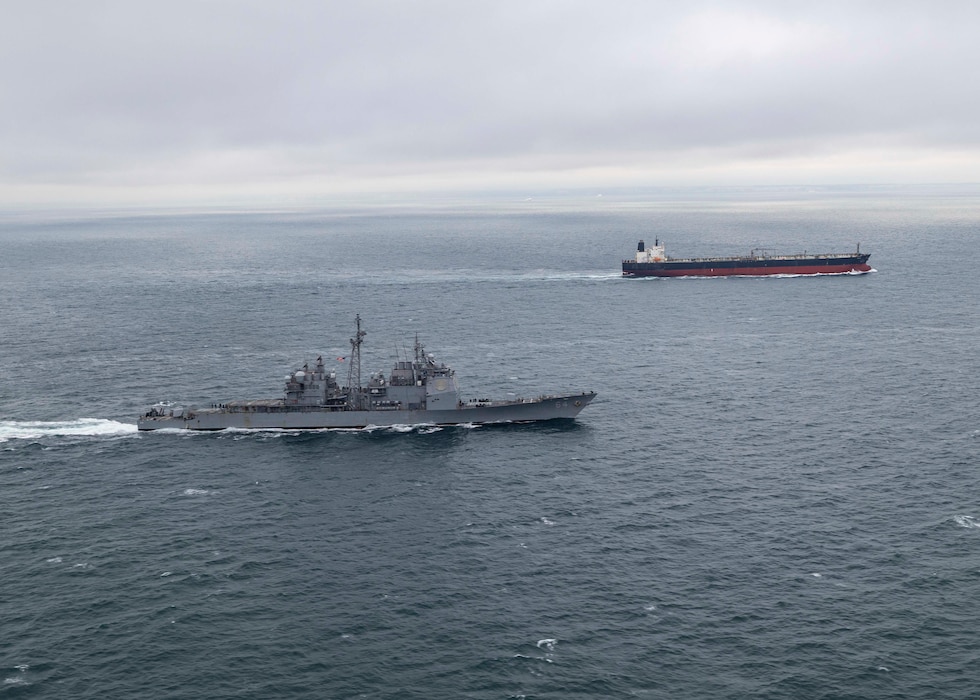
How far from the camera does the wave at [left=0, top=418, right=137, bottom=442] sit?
118312 mm

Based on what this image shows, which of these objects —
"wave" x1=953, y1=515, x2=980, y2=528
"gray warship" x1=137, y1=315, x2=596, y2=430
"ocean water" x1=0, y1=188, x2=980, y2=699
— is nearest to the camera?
"ocean water" x1=0, y1=188, x2=980, y2=699

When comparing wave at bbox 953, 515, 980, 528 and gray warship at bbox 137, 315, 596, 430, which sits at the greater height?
gray warship at bbox 137, 315, 596, 430

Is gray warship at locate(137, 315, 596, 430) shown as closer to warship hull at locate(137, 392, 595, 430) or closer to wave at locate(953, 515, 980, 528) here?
warship hull at locate(137, 392, 595, 430)

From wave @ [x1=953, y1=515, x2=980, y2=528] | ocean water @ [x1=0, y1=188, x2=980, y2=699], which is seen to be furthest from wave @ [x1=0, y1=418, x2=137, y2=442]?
wave @ [x1=953, y1=515, x2=980, y2=528]

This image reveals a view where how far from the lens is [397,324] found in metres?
194

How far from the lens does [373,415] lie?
12631 cm

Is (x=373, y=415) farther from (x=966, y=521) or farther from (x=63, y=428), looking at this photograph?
(x=966, y=521)

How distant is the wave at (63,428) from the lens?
4658 inches

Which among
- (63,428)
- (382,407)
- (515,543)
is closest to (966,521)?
(515,543)

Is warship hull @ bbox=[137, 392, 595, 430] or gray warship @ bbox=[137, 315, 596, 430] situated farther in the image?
gray warship @ bbox=[137, 315, 596, 430]

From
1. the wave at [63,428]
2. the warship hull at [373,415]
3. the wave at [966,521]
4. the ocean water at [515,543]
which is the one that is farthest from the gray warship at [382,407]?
the wave at [966,521]

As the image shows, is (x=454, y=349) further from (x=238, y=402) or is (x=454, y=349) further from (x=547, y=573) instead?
(x=547, y=573)

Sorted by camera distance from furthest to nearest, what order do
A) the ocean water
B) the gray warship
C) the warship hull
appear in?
the gray warship, the warship hull, the ocean water

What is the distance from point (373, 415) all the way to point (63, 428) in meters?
43.6
